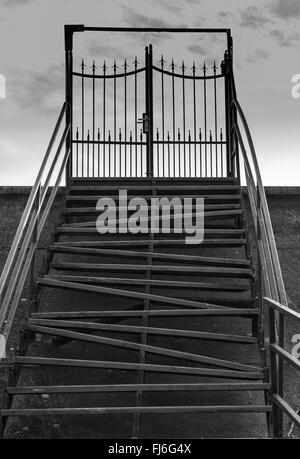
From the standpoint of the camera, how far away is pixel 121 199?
6.96 metres

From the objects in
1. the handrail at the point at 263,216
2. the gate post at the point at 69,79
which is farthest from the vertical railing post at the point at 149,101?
the handrail at the point at 263,216

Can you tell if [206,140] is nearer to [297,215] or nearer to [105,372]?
[297,215]

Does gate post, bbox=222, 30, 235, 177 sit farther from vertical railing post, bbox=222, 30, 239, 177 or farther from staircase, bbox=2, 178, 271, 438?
staircase, bbox=2, 178, 271, 438

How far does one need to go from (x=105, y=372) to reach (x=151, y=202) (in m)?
2.23

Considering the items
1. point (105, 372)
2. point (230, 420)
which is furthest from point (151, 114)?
point (230, 420)

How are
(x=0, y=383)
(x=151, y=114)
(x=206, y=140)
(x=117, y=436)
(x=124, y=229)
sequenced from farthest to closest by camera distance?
(x=206, y=140)
(x=151, y=114)
(x=124, y=229)
(x=0, y=383)
(x=117, y=436)

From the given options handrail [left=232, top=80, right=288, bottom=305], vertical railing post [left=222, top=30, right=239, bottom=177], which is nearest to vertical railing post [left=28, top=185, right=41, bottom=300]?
handrail [left=232, top=80, right=288, bottom=305]

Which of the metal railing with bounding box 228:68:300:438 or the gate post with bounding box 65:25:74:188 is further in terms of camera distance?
the gate post with bounding box 65:25:74:188

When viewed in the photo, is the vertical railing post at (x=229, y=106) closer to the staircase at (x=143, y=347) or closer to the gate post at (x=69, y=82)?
the staircase at (x=143, y=347)

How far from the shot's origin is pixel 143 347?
491 centimetres

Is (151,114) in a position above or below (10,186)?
above

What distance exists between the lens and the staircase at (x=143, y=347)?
4570mm

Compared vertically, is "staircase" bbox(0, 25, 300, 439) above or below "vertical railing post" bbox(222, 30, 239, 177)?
below

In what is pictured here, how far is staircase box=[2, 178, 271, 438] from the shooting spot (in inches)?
180
